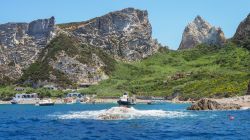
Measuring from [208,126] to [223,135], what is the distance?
1241cm

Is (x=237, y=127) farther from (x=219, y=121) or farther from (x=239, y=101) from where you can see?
(x=239, y=101)

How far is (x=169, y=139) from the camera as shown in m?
59.2

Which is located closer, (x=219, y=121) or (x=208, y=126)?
(x=208, y=126)

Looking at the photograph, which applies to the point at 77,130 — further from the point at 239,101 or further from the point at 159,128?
the point at 239,101

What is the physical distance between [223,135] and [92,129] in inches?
746

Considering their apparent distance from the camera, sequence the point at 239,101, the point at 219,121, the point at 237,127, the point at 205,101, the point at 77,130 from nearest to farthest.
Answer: the point at 77,130, the point at 237,127, the point at 219,121, the point at 205,101, the point at 239,101

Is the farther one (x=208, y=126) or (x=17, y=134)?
(x=208, y=126)

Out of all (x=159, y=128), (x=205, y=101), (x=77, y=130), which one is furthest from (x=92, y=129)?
(x=205, y=101)

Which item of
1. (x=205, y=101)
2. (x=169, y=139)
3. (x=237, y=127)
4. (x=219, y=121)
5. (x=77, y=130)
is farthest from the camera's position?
(x=205, y=101)

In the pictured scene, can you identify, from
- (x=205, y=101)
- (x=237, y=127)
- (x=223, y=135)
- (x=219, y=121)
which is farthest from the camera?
(x=205, y=101)

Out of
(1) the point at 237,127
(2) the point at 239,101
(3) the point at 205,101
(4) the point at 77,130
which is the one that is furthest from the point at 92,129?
(2) the point at 239,101

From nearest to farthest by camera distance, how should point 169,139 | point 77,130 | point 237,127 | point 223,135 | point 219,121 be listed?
point 169,139 → point 223,135 → point 77,130 → point 237,127 → point 219,121

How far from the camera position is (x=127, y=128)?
72.2 metres

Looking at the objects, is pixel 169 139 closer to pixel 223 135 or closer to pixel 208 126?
pixel 223 135
